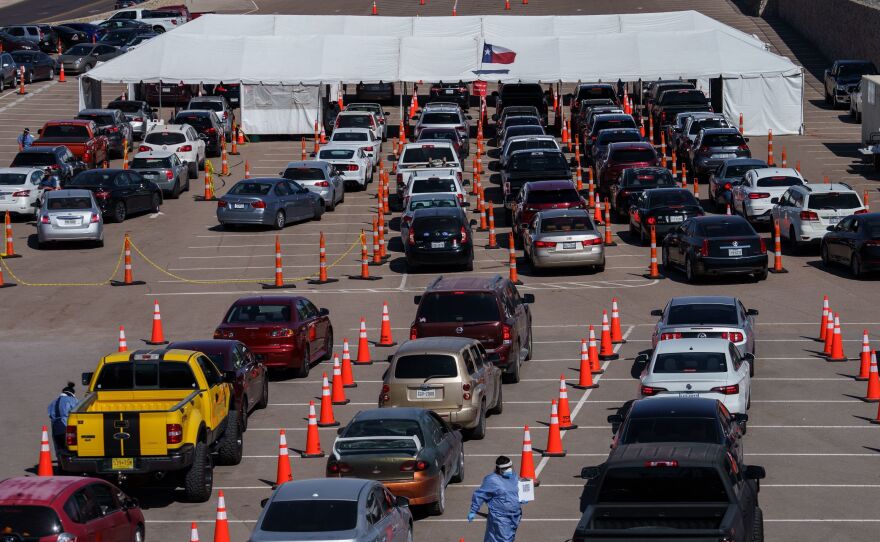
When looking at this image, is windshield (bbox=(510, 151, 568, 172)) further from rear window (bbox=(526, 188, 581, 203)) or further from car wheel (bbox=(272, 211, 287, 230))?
car wheel (bbox=(272, 211, 287, 230))

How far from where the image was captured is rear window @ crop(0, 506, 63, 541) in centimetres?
1395

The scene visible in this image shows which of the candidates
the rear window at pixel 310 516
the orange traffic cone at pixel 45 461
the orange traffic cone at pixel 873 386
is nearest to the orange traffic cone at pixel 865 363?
the orange traffic cone at pixel 873 386

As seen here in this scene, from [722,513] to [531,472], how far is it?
5638 millimetres

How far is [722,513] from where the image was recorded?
43.7 ft

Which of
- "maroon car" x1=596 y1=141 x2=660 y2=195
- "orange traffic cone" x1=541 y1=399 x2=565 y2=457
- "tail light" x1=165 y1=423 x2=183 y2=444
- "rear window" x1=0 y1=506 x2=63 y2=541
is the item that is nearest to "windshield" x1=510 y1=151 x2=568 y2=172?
"maroon car" x1=596 y1=141 x2=660 y2=195

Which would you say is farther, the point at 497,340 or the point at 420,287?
the point at 420,287

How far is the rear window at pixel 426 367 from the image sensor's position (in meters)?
21.1

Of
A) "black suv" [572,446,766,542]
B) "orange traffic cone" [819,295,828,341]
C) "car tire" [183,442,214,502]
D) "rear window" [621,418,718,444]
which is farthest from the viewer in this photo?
"orange traffic cone" [819,295,828,341]

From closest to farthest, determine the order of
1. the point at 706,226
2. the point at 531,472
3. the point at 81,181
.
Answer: the point at 531,472, the point at 706,226, the point at 81,181

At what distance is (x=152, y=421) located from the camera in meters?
18.1

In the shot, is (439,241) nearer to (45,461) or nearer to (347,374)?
(347,374)

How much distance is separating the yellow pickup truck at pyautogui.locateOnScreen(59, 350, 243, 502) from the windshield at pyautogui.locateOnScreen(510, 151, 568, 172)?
24725mm

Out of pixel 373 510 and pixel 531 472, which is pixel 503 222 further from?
pixel 373 510

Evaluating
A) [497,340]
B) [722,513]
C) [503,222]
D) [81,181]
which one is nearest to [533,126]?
[503,222]
